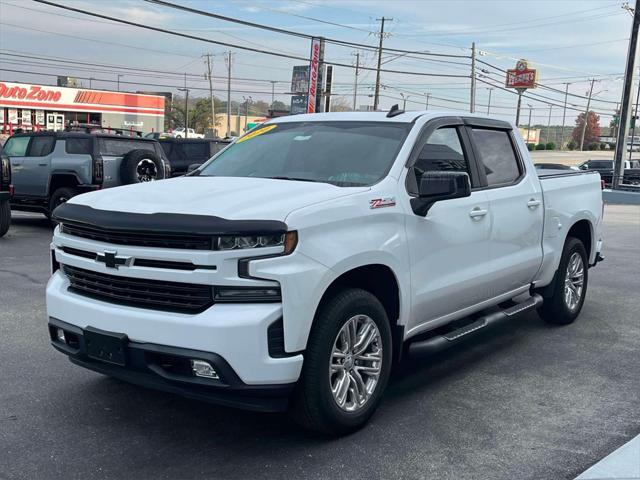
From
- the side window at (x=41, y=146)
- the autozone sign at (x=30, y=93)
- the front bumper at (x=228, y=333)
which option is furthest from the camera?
the autozone sign at (x=30, y=93)

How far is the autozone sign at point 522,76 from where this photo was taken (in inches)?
2896

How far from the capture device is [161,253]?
3.69m

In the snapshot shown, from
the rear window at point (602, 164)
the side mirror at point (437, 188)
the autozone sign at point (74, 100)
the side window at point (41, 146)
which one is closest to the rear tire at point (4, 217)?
the side window at point (41, 146)

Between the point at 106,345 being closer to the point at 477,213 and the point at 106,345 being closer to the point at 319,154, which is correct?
the point at 319,154

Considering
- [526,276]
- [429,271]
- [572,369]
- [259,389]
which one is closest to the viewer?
[259,389]

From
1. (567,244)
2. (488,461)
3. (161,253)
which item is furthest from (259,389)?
(567,244)

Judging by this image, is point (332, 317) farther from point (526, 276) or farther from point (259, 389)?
point (526, 276)

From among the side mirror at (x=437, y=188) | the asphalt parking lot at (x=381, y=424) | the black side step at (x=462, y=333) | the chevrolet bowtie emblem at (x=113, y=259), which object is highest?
the side mirror at (x=437, y=188)

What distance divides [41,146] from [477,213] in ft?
36.3

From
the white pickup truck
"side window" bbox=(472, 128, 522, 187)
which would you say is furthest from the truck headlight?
"side window" bbox=(472, 128, 522, 187)

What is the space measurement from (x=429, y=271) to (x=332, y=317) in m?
1.06

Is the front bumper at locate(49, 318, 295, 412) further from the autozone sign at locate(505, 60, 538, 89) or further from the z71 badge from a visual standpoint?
the autozone sign at locate(505, 60, 538, 89)

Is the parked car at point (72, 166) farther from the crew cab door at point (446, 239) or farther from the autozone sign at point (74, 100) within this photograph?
the autozone sign at point (74, 100)

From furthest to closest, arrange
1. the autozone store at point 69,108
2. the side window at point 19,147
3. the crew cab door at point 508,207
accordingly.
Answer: the autozone store at point 69,108
the side window at point 19,147
the crew cab door at point 508,207
